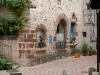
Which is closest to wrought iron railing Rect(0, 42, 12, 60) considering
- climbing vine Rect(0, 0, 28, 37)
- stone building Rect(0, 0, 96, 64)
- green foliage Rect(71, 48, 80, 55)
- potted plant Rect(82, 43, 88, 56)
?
stone building Rect(0, 0, 96, 64)

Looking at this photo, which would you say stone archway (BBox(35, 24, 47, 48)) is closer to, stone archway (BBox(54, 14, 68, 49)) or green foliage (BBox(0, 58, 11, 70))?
stone archway (BBox(54, 14, 68, 49))

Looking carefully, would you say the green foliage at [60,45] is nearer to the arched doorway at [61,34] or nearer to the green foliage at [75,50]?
the arched doorway at [61,34]

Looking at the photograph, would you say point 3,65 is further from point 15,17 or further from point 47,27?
point 47,27

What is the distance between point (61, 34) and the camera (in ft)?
58.9

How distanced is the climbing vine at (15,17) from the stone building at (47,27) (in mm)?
371

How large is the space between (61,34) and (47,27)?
92.0 inches

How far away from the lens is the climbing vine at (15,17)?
13742 mm

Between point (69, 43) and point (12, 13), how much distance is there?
5519 millimetres

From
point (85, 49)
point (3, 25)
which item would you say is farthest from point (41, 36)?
point (85, 49)

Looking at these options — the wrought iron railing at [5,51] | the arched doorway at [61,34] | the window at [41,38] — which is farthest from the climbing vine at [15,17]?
the arched doorway at [61,34]

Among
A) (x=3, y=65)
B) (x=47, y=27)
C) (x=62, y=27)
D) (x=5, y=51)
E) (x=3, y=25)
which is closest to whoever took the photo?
(x=3, y=65)

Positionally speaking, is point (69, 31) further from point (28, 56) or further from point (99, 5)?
point (99, 5)

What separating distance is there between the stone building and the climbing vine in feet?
1.22

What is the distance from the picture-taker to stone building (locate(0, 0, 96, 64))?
14.3m
